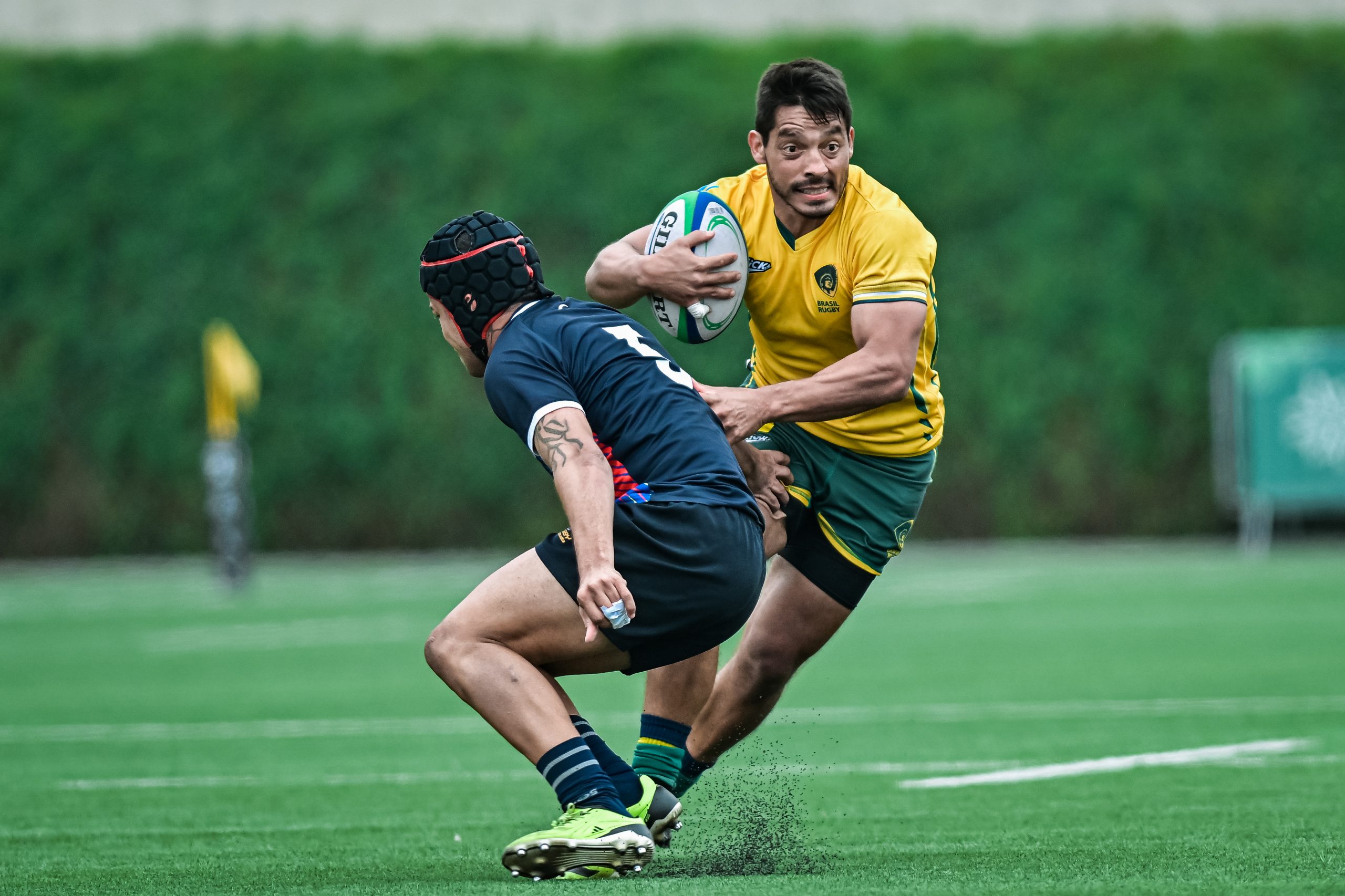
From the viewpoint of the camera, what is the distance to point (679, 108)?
18.6 metres

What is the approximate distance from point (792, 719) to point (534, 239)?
11.1 m

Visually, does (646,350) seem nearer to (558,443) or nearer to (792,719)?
(558,443)

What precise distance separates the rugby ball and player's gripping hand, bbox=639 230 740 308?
3 cm

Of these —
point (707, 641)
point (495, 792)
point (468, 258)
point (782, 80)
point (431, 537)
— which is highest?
point (782, 80)

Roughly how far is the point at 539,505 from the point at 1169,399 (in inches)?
267

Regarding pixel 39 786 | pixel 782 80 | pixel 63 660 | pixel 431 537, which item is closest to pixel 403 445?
pixel 431 537

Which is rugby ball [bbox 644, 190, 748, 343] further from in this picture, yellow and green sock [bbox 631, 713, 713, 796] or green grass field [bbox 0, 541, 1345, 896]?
green grass field [bbox 0, 541, 1345, 896]

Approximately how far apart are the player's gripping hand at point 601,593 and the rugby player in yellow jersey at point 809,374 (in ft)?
2.53

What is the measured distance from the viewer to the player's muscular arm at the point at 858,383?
4840 millimetres

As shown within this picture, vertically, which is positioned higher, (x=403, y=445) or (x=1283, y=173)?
(x=1283, y=173)

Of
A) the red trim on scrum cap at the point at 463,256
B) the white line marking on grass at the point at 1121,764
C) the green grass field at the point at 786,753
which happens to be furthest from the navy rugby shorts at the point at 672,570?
the white line marking on grass at the point at 1121,764

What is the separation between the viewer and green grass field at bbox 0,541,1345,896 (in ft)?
15.2

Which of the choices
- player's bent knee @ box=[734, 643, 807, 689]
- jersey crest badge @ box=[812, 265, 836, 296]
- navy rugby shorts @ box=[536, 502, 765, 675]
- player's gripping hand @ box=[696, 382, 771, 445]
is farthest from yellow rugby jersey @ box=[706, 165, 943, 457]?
navy rugby shorts @ box=[536, 502, 765, 675]

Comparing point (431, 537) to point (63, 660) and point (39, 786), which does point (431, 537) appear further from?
point (39, 786)
